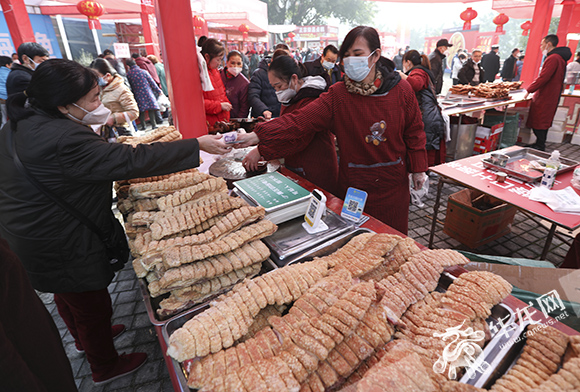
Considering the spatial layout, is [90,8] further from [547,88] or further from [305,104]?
[547,88]

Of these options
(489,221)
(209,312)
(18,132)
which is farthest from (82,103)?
(489,221)

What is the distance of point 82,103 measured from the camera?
2.02 meters

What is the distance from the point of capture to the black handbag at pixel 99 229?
186 centimetres

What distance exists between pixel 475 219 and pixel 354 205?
2.91 m

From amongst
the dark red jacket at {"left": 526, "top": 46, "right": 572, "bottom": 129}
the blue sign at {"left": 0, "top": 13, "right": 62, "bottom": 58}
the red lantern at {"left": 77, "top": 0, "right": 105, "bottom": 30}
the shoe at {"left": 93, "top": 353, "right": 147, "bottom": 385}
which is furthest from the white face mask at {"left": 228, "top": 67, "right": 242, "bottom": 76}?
the blue sign at {"left": 0, "top": 13, "right": 62, "bottom": 58}

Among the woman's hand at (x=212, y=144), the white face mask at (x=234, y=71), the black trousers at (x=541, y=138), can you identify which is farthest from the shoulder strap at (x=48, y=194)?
the black trousers at (x=541, y=138)

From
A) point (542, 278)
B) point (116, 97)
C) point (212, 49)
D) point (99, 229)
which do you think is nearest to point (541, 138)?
point (212, 49)

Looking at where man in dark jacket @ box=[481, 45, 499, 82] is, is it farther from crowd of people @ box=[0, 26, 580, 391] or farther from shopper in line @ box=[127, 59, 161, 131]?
crowd of people @ box=[0, 26, 580, 391]

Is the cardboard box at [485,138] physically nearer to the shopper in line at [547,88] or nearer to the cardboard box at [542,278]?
the shopper in line at [547,88]

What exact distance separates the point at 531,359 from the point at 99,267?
8.12 ft

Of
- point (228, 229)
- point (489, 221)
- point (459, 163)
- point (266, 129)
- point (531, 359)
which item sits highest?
point (266, 129)

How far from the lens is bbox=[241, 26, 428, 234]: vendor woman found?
2.64m

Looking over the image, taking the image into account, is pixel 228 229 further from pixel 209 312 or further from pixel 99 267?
pixel 99 267

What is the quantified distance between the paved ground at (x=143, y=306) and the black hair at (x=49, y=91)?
6.84 feet
